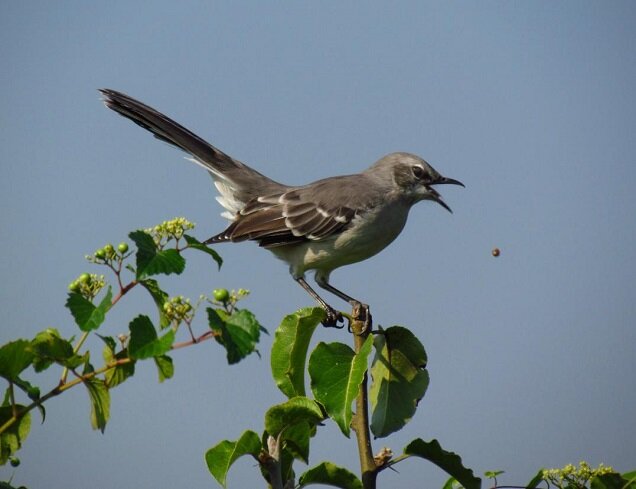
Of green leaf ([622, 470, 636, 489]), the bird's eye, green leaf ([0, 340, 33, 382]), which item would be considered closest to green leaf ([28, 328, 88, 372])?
green leaf ([0, 340, 33, 382])

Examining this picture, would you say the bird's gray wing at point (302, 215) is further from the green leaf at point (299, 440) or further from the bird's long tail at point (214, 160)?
the green leaf at point (299, 440)

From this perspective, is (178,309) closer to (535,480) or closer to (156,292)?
(156,292)

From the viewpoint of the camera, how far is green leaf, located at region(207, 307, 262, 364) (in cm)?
230

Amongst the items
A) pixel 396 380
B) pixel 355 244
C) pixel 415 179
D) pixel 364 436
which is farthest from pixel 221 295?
pixel 415 179

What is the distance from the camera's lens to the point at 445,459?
10.3ft

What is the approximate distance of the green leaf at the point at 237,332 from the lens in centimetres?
230

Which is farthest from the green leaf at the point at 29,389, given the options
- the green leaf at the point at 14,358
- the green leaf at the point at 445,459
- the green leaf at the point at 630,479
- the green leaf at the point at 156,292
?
the green leaf at the point at 630,479

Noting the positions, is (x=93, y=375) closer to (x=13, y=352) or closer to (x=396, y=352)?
(x=13, y=352)

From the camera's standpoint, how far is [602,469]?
304 centimetres

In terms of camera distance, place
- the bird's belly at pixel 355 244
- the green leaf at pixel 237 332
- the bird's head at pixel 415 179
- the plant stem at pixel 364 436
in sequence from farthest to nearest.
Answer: the bird's head at pixel 415 179 < the bird's belly at pixel 355 244 < the plant stem at pixel 364 436 < the green leaf at pixel 237 332

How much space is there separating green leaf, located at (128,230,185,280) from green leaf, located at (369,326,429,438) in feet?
4.59

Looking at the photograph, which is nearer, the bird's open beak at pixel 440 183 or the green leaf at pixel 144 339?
the green leaf at pixel 144 339

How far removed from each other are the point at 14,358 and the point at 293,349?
1.43 metres

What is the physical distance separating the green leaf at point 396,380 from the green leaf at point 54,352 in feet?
5.33
